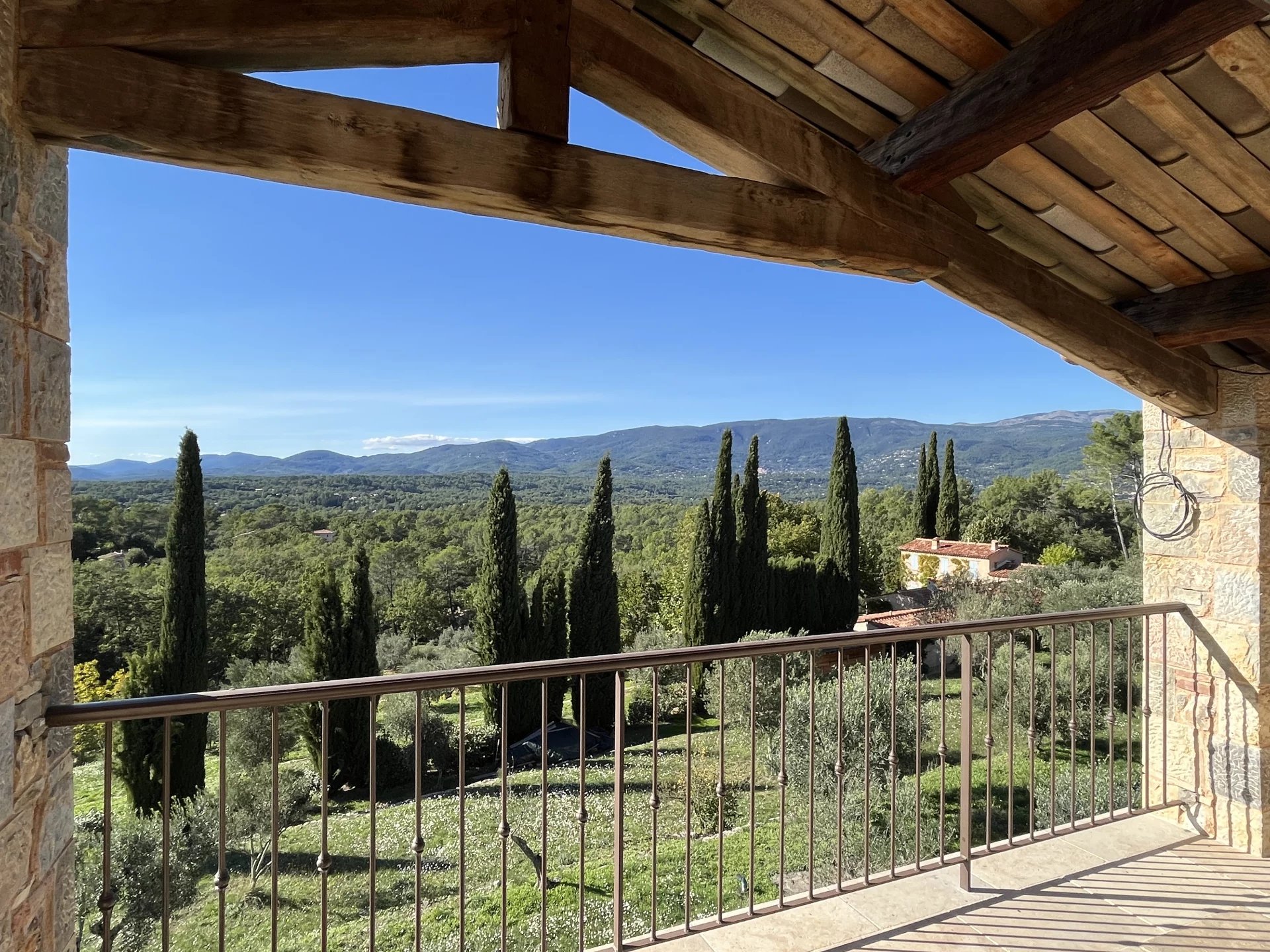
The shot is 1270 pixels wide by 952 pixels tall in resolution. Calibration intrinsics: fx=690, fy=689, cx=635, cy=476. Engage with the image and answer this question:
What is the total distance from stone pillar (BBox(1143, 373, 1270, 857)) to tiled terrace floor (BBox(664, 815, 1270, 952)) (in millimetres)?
261

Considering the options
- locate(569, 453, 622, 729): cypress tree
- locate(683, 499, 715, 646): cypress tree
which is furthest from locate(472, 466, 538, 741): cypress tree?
locate(683, 499, 715, 646): cypress tree

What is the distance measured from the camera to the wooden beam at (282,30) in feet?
4.06

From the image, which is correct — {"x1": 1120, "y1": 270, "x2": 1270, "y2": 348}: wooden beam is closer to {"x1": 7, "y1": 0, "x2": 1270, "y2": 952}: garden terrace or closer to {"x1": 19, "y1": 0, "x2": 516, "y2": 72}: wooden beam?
{"x1": 7, "y1": 0, "x2": 1270, "y2": 952}: garden terrace

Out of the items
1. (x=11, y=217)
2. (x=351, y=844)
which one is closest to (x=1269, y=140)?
(x=11, y=217)

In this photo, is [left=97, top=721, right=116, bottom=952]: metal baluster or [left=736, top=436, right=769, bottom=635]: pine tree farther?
[left=736, top=436, right=769, bottom=635]: pine tree

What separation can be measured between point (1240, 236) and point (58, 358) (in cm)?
326

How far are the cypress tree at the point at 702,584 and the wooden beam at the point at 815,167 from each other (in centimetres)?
1267

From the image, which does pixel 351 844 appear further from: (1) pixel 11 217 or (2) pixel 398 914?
(1) pixel 11 217

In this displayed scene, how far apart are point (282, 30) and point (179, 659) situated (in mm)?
11977

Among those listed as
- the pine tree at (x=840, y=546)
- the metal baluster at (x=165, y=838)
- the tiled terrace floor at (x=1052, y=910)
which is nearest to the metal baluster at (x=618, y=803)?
the tiled terrace floor at (x=1052, y=910)

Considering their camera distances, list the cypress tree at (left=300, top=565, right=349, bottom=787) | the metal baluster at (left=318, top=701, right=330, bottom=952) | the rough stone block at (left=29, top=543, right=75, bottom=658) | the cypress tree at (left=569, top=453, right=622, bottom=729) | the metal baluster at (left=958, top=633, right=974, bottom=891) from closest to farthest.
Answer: the rough stone block at (left=29, top=543, right=75, bottom=658) < the metal baluster at (left=318, top=701, right=330, bottom=952) < the metal baluster at (left=958, top=633, right=974, bottom=891) < the cypress tree at (left=300, top=565, right=349, bottom=787) < the cypress tree at (left=569, top=453, right=622, bottom=729)

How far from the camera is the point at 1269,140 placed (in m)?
1.79

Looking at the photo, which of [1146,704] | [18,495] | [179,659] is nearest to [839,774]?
[1146,704]

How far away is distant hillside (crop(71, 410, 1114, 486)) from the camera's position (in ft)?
142
